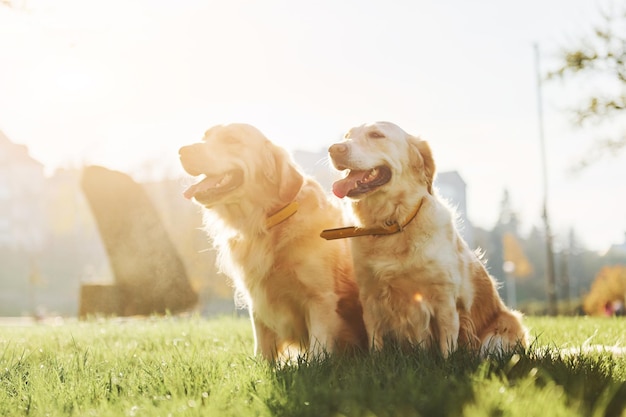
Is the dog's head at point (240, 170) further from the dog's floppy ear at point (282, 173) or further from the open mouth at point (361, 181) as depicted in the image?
the open mouth at point (361, 181)

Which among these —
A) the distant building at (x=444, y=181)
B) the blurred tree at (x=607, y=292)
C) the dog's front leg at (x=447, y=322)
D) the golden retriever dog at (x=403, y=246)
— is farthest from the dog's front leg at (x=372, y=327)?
the blurred tree at (x=607, y=292)

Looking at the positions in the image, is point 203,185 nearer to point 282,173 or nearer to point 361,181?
point 282,173

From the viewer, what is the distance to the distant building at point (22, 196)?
8556 cm

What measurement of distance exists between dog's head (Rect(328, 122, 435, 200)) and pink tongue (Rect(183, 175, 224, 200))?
99cm

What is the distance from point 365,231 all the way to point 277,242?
0.65 meters

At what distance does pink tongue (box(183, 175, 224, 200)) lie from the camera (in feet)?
16.3

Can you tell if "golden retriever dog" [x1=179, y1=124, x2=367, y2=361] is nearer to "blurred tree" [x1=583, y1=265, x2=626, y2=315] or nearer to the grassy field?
the grassy field

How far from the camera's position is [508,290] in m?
76.9

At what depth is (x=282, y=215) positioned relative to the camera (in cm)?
482

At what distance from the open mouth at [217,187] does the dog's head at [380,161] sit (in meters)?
0.83

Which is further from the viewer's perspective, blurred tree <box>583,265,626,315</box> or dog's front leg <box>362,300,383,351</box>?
blurred tree <box>583,265,626,315</box>

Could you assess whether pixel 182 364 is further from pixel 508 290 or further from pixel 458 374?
pixel 508 290

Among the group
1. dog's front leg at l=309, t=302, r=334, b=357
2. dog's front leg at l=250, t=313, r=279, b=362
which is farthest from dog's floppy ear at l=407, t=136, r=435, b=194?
dog's front leg at l=250, t=313, r=279, b=362

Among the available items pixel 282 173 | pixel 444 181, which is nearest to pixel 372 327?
pixel 282 173
